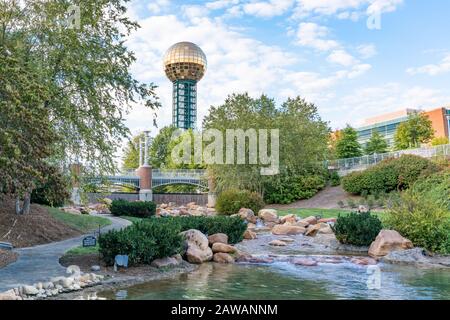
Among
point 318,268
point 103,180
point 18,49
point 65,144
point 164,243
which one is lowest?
point 318,268

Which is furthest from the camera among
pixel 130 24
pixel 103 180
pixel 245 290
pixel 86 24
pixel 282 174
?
pixel 282 174

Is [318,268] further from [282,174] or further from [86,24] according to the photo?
[282,174]

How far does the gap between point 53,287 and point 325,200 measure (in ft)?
106

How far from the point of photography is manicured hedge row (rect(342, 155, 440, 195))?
104ft

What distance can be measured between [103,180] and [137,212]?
1135 centimetres

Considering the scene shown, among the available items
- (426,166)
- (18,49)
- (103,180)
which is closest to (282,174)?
(426,166)

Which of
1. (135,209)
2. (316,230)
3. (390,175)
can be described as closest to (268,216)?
(316,230)

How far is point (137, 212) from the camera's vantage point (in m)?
26.8

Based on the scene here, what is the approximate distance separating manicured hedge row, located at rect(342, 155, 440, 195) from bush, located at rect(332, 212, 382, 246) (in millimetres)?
17759

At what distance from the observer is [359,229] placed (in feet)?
47.5

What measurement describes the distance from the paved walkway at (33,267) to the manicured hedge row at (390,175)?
25776 mm

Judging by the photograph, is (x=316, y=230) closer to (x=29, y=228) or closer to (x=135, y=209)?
(x=29, y=228)

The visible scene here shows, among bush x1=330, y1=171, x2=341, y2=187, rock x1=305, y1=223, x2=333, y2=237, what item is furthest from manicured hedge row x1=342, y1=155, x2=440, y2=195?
rock x1=305, y1=223, x2=333, y2=237

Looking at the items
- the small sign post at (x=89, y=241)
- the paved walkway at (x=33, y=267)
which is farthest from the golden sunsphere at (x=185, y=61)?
the small sign post at (x=89, y=241)
